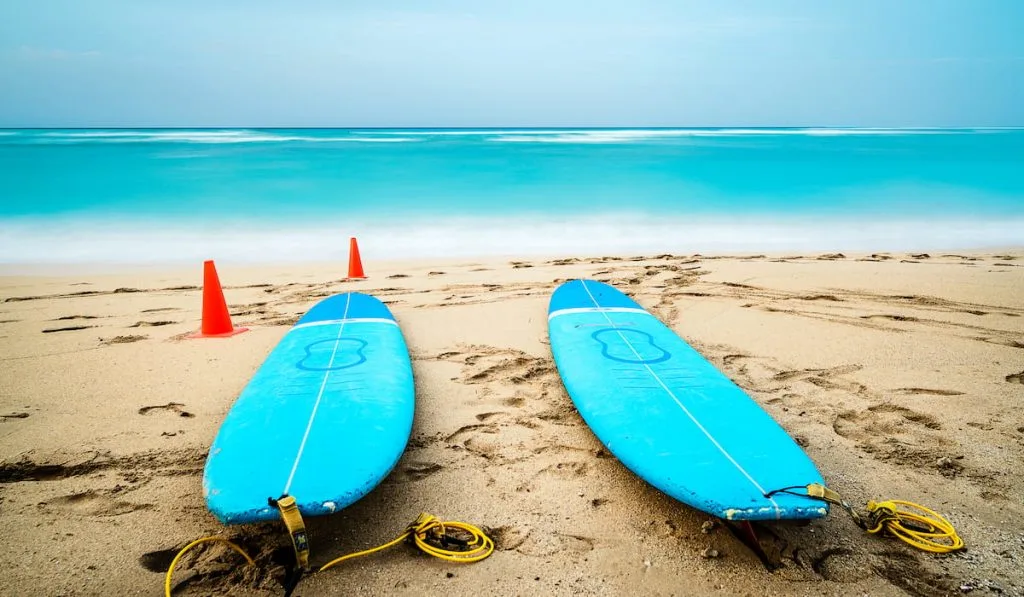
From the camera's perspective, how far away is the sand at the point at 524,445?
1.76 metres

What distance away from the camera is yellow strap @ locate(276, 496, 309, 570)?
168cm

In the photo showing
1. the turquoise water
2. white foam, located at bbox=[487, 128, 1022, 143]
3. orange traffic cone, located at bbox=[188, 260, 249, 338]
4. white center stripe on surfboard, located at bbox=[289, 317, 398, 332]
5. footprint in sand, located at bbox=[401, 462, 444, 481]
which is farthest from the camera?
white foam, located at bbox=[487, 128, 1022, 143]

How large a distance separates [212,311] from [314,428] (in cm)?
219

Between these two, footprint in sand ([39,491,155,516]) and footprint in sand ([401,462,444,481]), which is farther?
footprint in sand ([401,462,444,481])

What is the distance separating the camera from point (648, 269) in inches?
235

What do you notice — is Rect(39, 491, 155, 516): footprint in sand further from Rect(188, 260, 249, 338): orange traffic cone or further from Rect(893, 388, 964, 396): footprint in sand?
Rect(893, 388, 964, 396): footprint in sand

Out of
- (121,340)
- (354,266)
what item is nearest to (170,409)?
(121,340)

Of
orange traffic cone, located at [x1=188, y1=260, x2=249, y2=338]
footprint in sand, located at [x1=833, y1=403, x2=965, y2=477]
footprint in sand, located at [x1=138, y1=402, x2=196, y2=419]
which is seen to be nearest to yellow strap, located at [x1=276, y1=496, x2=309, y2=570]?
footprint in sand, located at [x1=138, y1=402, x2=196, y2=419]

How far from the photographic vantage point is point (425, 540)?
189 cm

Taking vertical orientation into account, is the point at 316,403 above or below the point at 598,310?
below

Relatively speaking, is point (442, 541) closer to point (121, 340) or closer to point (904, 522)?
point (904, 522)

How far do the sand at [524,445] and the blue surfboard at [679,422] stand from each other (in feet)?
0.55

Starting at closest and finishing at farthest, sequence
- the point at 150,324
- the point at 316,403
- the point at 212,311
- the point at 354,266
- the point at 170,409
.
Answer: the point at 316,403 → the point at 170,409 → the point at 212,311 → the point at 150,324 → the point at 354,266

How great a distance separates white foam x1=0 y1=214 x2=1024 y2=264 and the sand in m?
2.84
